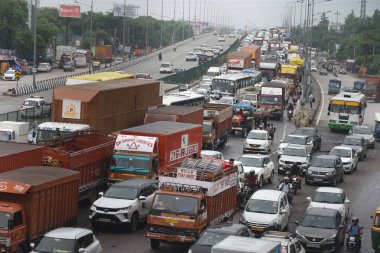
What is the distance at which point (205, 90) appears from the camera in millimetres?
70938

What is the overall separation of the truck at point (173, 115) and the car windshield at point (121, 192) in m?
12.7

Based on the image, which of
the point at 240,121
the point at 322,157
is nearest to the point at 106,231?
the point at 322,157

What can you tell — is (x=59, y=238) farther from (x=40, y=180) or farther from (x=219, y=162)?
(x=219, y=162)

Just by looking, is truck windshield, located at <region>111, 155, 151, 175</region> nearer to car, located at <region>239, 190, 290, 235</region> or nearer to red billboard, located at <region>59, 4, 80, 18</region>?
car, located at <region>239, 190, 290, 235</region>

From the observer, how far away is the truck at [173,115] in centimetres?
3962

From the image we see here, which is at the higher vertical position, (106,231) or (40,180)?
Result: (40,180)

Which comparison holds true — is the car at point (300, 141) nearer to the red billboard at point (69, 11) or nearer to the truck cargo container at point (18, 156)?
the truck cargo container at point (18, 156)

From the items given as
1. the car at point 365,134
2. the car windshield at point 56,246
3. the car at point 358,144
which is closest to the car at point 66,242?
the car windshield at point 56,246

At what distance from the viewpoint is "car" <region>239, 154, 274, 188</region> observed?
34928mm

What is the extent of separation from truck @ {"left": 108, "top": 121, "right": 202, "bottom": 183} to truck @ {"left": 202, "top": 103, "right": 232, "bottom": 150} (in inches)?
437

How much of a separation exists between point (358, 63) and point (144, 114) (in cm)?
11149

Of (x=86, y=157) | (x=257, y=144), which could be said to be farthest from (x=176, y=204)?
(x=257, y=144)

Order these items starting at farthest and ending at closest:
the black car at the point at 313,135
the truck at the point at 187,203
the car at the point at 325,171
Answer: the black car at the point at 313,135, the car at the point at 325,171, the truck at the point at 187,203

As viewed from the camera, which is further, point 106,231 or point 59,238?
point 106,231
